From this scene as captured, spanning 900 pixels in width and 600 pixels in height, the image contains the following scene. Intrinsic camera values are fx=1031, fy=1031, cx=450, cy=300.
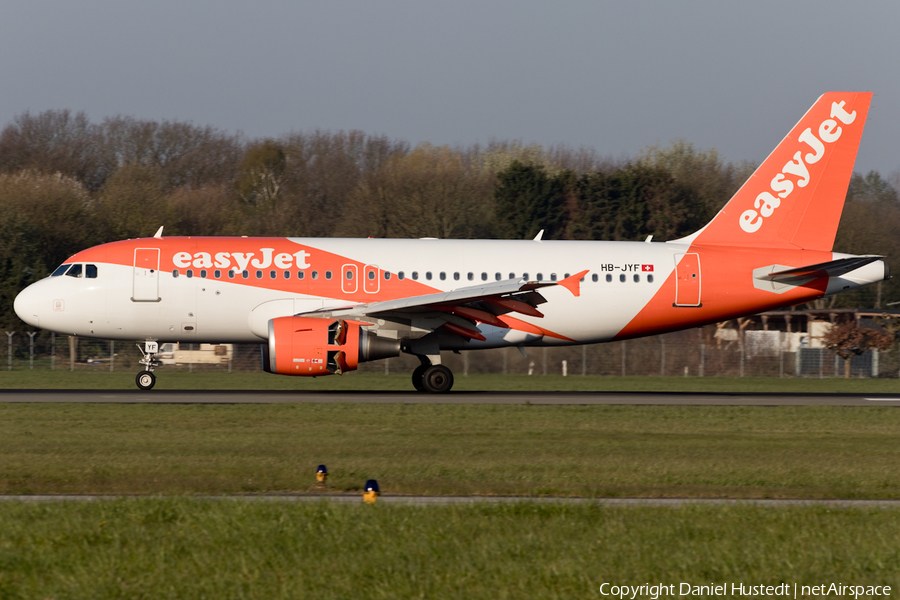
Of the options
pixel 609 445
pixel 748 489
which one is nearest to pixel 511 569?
pixel 748 489

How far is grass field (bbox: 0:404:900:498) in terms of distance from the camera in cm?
1303

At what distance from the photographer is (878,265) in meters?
28.6

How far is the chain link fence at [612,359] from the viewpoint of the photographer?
4197 cm

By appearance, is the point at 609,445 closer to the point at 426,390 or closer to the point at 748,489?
the point at 748,489

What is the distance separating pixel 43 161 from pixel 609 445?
7864 centimetres

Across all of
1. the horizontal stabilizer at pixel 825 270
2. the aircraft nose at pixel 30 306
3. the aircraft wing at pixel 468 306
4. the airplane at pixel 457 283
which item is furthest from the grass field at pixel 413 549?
the horizontal stabilizer at pixel 825 270

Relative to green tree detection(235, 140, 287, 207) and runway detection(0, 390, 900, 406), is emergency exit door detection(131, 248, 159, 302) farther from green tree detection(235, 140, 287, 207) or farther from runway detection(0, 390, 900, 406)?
green tree detection(235, 140, 287, 207)

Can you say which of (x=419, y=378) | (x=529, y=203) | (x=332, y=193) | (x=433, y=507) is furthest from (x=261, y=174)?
(x=433, y=507)

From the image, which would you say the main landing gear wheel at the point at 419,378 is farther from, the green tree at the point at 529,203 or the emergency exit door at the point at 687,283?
the green tree at the point at 529,203

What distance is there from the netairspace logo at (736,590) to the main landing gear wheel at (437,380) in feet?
63.4

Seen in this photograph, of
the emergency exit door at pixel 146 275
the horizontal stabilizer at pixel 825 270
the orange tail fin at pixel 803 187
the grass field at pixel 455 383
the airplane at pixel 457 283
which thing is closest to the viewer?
the airplane at pixel 457 283

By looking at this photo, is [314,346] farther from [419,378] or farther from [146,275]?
[146,275]

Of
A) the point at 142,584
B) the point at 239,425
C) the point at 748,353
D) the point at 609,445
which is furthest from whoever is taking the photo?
the point at 748,353

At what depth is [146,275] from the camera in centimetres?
2672
